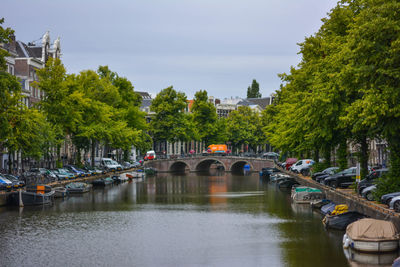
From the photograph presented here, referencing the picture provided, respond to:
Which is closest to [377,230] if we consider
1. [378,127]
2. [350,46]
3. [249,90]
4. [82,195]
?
[378,127]

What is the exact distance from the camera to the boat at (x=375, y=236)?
2664 centimetres

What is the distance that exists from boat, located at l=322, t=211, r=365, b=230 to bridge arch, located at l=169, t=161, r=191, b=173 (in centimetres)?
8564

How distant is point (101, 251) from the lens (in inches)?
1164

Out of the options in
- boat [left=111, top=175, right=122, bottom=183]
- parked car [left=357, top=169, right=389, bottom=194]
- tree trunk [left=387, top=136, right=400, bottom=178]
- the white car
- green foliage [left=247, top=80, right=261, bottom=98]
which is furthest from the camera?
green foliage [left=247, top=80, right=261, bottom=98]

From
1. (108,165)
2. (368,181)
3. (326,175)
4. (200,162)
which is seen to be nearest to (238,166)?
(200,162)

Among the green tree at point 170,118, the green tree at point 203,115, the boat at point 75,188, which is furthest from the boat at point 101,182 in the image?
the green tree at point 203,115

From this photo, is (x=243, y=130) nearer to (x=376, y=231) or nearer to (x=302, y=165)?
(x=302, y=165)

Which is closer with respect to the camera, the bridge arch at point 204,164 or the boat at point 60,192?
the boat at point 60,192

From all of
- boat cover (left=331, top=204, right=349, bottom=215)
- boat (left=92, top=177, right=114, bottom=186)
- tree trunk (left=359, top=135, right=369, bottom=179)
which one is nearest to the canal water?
boat cover (left=331, top=204, right=349, bottom=215)

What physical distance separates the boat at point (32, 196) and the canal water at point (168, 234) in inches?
46.8

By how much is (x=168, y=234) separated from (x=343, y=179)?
63.1 ft

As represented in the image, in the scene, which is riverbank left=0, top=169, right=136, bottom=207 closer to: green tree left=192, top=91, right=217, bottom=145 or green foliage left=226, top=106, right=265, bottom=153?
green tree left=192, top=91, right=217, bottom=145

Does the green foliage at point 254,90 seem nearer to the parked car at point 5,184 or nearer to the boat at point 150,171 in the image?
the boat at point 150,171

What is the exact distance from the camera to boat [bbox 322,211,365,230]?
109 feet
